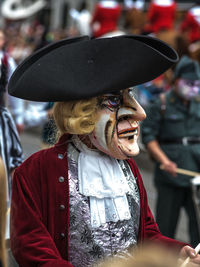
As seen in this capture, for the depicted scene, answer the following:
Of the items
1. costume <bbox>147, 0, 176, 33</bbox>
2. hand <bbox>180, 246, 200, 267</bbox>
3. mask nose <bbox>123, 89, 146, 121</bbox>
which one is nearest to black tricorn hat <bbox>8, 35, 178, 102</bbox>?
mask nose <bbox>123, 89, 146, 121</bbox>

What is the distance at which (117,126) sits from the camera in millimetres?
1899

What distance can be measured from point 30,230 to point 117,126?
1.80 feet

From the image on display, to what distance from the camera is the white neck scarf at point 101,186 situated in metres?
1.90

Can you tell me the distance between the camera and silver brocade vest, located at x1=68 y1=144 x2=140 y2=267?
1.87m

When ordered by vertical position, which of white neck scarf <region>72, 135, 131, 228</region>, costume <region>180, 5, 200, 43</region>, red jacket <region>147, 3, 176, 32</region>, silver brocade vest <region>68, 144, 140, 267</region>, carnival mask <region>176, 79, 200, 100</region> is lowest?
silver brocade vest <region>68, 144, 140, 267</region>

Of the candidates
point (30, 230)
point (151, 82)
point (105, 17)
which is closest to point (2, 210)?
point (30, 230)

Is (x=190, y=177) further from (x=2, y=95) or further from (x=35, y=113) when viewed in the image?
(x=2, y=95)

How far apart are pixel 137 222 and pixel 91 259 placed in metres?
0.27

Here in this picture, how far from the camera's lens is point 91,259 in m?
1.88

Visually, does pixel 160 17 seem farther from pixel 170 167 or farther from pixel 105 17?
pixel 170 167

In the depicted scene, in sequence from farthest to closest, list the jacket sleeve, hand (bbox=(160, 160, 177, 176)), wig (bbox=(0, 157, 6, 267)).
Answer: hand (bbox=(160, 160, 177, 176)) → the jacket sleeve → wig (bbox=(0, 157, 6, 267))

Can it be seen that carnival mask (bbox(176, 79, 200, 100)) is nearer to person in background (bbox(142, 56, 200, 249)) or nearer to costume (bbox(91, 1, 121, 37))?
person in background (bbox(142, 56, 200, 249))

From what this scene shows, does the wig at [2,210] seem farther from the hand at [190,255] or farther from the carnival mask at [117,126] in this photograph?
the hand at [190,255]

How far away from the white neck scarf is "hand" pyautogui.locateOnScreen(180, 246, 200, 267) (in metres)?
0.27
